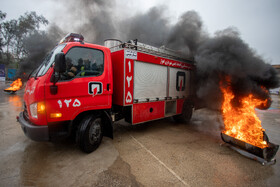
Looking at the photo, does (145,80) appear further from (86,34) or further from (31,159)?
(86,34)

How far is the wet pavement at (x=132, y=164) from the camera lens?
2.57 m

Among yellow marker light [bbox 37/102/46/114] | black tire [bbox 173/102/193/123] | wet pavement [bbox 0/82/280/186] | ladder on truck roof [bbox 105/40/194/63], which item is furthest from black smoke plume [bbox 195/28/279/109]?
yellow marker light [bbox 37/102/46/114]

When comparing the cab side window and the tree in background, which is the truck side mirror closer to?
the cab side window

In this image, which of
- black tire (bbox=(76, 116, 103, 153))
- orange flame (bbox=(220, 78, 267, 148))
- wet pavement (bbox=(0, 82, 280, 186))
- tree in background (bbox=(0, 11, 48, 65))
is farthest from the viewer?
tree in background (bbox=(0, 11, 48, 65))

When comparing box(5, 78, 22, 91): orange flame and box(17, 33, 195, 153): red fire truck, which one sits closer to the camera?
box(17, 33, 195, 153): red fire truck

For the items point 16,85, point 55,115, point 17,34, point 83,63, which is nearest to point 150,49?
point 83,63

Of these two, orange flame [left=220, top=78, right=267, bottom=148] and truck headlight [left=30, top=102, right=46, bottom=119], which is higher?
truck headlight [left=30, top=102, right=46, bottom=119]

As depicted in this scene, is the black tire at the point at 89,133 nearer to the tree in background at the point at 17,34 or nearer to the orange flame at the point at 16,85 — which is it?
the orange flame at the point at 16,85

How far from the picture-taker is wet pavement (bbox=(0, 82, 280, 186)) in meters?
2.57

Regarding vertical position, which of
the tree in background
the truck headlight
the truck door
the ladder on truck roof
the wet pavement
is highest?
the tree in background

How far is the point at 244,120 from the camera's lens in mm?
4066

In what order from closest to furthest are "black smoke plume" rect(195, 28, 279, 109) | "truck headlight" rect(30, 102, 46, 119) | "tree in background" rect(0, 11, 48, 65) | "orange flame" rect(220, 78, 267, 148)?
"truck headlight" rect(30, 102, 46, 119), "orange flame" rect(220, 78, 267, 148), "black smoke plume" rect(195, 28, 279, 109), "tree in background" rect(0, 11, 48, 65)

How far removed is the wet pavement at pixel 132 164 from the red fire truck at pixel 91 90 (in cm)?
54

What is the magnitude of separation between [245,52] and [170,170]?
4310 millimetres
